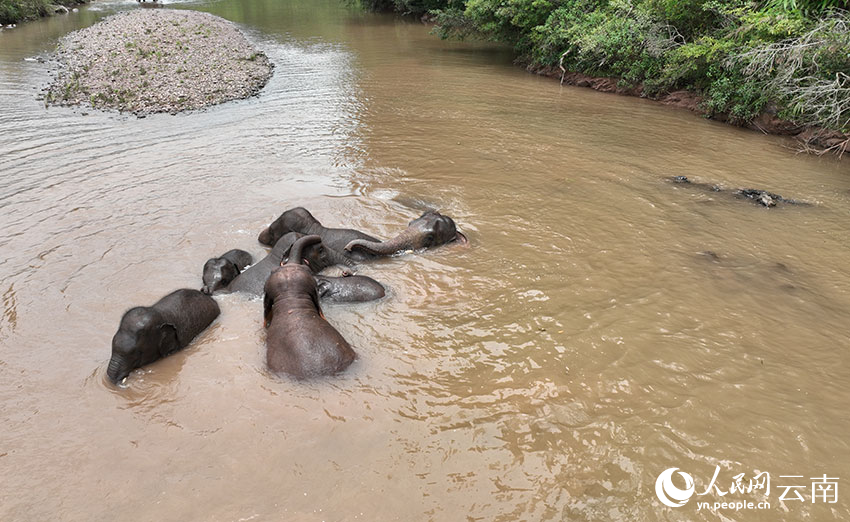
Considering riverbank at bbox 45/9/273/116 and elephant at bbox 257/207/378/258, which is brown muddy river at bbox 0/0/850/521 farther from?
riverbank at bbox 45/9/273/116

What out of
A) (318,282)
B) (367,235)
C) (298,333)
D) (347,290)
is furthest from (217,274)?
(367,235)

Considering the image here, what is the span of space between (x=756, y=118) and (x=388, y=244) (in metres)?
12.1

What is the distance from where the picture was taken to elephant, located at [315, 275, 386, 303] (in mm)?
6406

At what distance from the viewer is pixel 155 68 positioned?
1989 centimetres

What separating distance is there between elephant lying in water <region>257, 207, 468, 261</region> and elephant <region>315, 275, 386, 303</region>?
958 millimetres

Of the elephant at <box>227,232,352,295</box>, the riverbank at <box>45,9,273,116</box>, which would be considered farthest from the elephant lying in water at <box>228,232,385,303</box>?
the riverbank at <box>45,9,273,116</box>

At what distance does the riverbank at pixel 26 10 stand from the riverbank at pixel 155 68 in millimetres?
8598

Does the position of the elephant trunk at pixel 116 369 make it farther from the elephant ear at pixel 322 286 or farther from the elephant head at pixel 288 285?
the elephant ear at pixel 322 286

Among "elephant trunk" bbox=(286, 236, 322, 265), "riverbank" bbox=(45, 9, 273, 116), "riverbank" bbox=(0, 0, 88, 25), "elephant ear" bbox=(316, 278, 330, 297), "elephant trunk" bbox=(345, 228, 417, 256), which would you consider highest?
"riverbank" bbox=(0, 0, 88, 25)

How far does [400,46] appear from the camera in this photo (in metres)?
28.7

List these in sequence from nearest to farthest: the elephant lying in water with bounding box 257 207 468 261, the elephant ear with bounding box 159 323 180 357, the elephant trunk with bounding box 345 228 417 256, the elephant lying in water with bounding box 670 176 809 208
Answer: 1. the elephant ear with bounding box 159 323 180 357
2. the elephant trunk with bounding box 345 228 417 256
3. the elephant lying in water with bounding box 257 207 468 261
4. the elephant lying in water with bounding box 670 176 809 208

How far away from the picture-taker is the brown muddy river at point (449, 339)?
3.97 metres

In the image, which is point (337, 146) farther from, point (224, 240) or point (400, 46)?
point (400, 46)

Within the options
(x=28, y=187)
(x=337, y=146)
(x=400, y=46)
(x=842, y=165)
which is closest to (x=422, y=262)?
(x=337, y=146)
